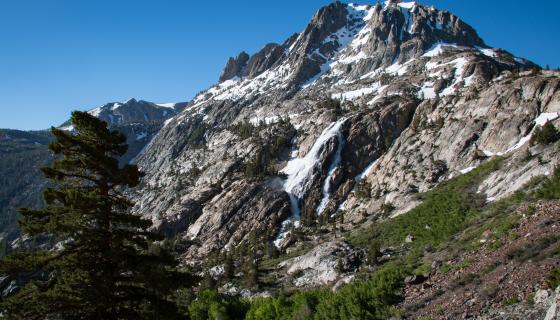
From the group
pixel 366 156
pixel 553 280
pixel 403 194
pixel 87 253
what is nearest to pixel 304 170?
pixel 366 156

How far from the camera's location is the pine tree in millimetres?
14844

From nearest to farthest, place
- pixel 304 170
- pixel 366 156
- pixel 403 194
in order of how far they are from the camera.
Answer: pixel 403 194 → pixel 366 156 → pixel 304 170

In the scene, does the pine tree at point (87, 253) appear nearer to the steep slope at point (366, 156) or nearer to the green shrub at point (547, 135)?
the steep slope at point (366, 156)

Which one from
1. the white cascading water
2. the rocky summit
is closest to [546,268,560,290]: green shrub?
the rocky summit

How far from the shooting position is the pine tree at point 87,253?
14.8 metres

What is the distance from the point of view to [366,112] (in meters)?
112

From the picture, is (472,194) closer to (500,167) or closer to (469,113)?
(500,167)

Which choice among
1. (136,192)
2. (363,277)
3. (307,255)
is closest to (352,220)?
(307,255)

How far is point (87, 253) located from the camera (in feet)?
53.5

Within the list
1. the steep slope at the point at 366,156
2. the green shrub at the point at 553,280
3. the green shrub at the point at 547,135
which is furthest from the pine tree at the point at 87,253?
the green shrub at the point at 547,135

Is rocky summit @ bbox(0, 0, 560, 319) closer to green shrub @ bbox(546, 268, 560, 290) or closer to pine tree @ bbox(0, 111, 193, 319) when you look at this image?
green shrub @ bbox(546, 268, 560, 290)

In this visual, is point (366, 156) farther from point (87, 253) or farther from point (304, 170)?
point (87, 253)

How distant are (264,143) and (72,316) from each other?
119 meters

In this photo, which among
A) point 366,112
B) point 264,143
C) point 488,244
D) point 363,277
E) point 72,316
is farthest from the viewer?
point 264,143
